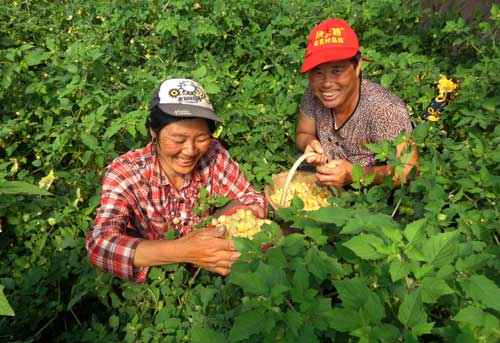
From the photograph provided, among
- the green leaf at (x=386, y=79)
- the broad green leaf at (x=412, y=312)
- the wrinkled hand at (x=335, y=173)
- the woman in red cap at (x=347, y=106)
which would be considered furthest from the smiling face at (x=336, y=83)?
the broad green leaf at (x=412, y=312)

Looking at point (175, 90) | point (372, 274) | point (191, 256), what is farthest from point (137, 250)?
point (372, 274)

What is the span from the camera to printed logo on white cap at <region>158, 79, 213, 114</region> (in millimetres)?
2377

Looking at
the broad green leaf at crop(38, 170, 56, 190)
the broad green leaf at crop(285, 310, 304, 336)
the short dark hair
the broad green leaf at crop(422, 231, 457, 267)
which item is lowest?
the broad green leaf at crop(285, 310, 304, 336)

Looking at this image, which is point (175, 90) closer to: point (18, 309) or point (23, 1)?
point (18, 309)

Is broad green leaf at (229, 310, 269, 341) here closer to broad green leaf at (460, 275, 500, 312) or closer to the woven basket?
broad green leaf at (460, 275, 500, 312)

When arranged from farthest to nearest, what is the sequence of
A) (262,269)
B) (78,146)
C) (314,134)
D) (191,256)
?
(314,134) → (78,146) → (191,256) → (262,269)

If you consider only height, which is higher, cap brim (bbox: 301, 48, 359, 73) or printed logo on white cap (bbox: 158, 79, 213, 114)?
cap brim (bbox: 301, 48, 359, 73)

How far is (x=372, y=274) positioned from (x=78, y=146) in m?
2.38

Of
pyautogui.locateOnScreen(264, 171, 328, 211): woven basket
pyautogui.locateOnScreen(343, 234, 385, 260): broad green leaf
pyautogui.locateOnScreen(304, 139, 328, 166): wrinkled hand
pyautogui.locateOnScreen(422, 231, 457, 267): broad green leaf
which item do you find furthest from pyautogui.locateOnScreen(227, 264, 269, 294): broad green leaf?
pyautogui.locateOnScreen(264, 171, 328, 211): woven basket

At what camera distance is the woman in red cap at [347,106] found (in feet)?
9.07

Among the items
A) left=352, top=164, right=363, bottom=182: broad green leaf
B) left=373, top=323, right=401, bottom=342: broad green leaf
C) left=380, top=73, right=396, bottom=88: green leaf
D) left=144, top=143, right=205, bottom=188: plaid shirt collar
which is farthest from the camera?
left=380, top=73, right=396, bottom=88: green leaf

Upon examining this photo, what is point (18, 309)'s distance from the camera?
7.52ft

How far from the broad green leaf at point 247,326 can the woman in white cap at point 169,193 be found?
944 mm

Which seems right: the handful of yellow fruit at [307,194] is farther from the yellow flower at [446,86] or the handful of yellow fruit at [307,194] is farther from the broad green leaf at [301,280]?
the broad green leaf at [301,280]
